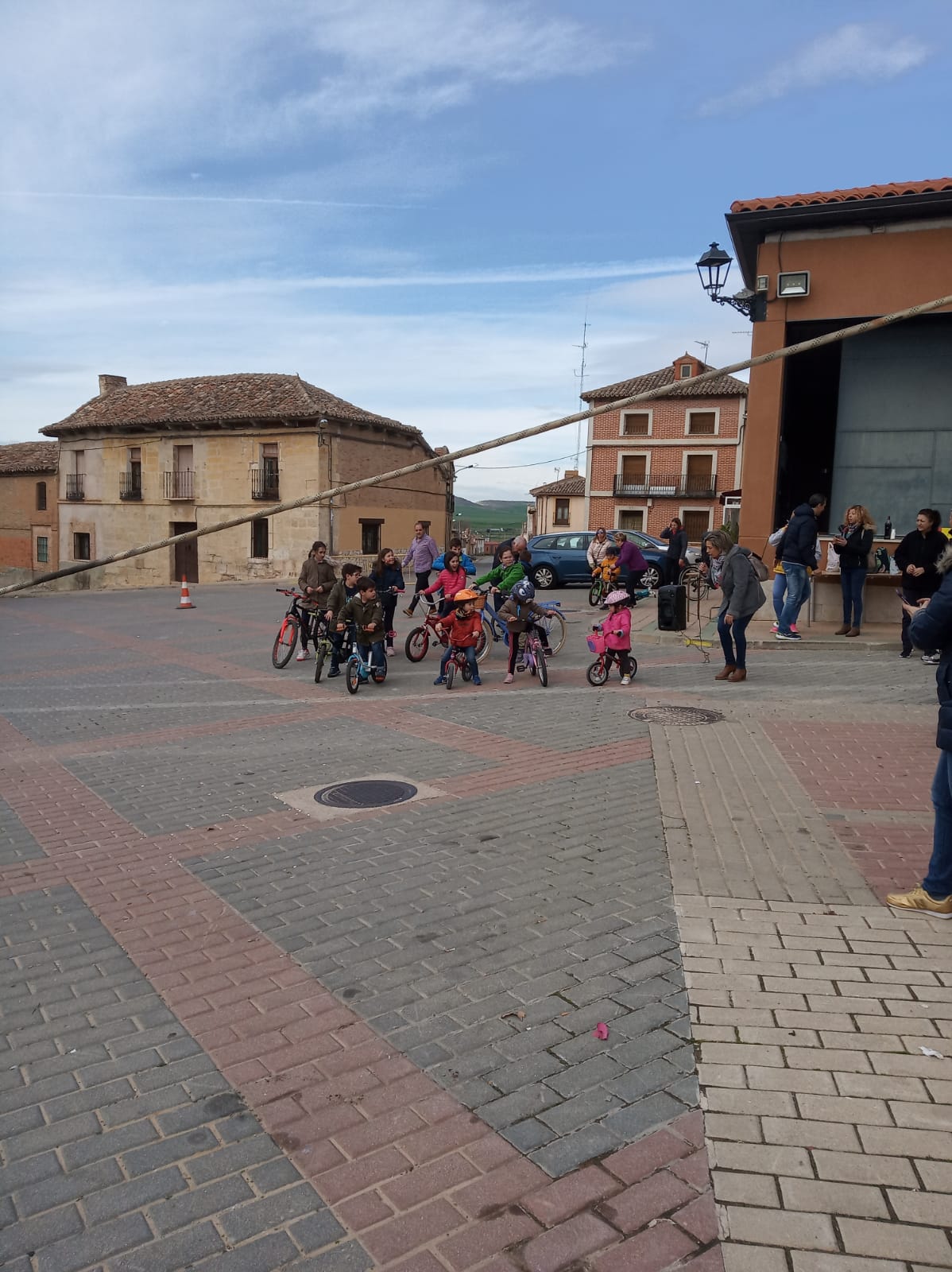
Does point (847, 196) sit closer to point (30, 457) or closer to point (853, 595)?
point (853, 595)

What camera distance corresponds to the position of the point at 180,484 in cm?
3822

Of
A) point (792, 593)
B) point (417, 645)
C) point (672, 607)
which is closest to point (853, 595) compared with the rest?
point (792, 593)

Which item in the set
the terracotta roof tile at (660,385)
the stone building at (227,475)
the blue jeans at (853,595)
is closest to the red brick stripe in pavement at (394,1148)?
the blue jeans at (853,595)

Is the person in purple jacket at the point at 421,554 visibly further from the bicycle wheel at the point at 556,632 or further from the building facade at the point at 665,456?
the building facade at the point at 665,456

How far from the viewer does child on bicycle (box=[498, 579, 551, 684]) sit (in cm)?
1085

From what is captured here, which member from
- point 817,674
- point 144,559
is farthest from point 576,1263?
point 144,559

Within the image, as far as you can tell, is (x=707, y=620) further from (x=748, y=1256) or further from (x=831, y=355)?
(x=748, y=1256)

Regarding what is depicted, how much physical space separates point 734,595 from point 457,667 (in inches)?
127

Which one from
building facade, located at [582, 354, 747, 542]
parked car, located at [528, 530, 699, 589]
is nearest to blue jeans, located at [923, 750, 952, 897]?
parked car, located at [528, 530, 699, 589]

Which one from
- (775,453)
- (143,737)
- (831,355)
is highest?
(831,355)

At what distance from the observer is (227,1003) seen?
3742 mm

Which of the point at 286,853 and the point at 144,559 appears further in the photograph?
the point at 144,559

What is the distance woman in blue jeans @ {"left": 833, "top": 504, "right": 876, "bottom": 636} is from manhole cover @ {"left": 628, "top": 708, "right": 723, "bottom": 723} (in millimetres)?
4559

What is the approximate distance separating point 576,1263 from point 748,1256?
0.43 m
